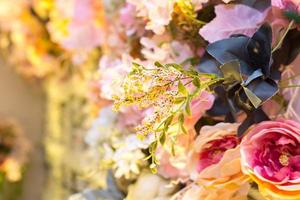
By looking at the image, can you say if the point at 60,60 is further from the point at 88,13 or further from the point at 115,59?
the point at 115,59

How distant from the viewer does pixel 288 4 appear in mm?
640

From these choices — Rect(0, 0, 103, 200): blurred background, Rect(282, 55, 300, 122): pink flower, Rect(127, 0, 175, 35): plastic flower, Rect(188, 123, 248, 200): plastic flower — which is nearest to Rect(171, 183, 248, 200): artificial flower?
Rect(188, 123, 248, 200): plastic flower

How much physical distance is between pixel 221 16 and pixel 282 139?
0.17 metres

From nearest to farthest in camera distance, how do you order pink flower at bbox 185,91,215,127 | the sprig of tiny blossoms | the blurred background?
1. the sprig of tiny blossoms
2. pink flower at bbox 185,91,215,127
3. the blurred background

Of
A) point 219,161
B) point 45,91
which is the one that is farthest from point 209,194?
point 45,91

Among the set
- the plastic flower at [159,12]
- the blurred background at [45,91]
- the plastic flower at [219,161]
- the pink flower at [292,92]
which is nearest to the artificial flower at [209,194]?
the plastic flower at [219,161]

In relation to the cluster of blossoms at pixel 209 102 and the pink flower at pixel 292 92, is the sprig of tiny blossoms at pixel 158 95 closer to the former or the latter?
the cluster of blossoms at pixel 209 102

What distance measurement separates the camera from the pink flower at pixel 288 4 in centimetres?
63

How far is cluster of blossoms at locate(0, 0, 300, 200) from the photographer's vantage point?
1.95ft

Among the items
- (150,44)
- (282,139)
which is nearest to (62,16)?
(150,44)

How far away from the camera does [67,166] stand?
1508 mm

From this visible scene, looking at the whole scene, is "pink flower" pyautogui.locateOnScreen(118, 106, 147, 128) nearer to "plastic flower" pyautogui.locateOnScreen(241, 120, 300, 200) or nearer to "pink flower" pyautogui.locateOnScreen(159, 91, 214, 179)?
"pink flower" pyautogui.locateOnScreen(159, 91, 214, 179)

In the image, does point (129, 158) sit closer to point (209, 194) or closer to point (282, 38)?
point (209, 194)

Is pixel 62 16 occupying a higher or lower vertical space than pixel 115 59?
lower
